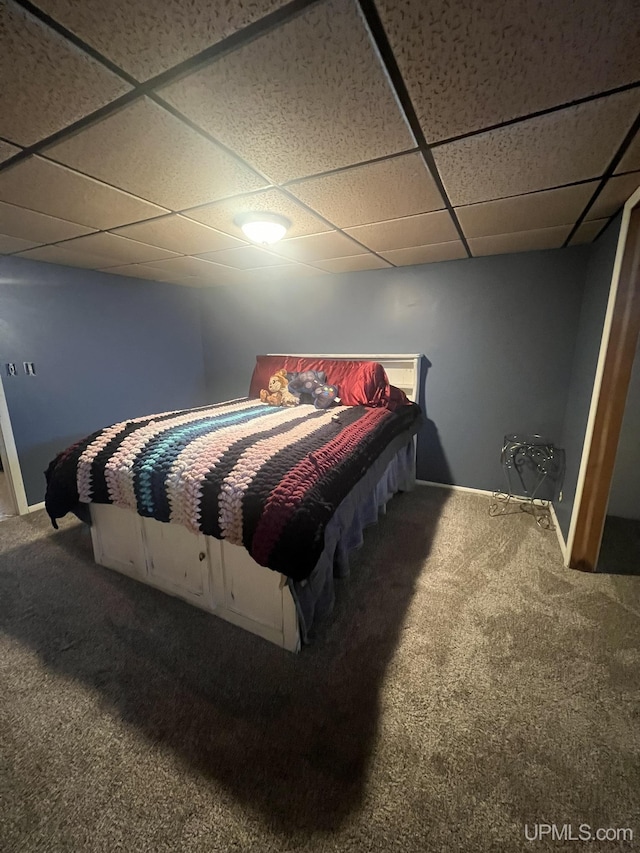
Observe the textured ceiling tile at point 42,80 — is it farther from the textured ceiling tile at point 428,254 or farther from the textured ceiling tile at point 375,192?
the textured ceiling tile at point 428,254

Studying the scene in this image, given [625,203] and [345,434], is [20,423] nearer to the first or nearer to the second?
[345,434]

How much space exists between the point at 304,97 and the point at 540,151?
0.91 m

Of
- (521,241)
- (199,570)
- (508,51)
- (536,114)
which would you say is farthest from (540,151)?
(199,570)

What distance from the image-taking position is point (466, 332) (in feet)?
9.99

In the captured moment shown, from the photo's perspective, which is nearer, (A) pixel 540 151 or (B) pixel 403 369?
(A) pixel 540 151

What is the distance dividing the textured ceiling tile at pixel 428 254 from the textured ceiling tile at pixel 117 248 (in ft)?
5.93

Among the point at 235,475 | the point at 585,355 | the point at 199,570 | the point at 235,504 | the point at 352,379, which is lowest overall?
the point at 199,570

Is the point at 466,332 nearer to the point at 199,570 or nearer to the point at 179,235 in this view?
the point at 179,235

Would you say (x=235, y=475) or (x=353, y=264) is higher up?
(x=353, y=264)

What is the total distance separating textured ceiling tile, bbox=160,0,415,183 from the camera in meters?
0.82

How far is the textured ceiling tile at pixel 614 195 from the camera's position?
4.94ft

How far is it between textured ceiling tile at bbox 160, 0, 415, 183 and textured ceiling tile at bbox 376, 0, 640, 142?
93 mm

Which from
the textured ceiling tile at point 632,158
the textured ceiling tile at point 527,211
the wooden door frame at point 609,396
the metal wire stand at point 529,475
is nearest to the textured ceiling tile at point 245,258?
the textured ceiling tile at point 527,211

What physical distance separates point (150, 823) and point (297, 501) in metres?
1.04
